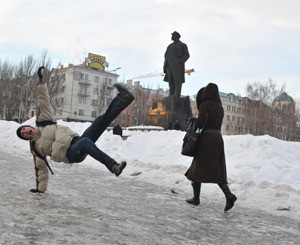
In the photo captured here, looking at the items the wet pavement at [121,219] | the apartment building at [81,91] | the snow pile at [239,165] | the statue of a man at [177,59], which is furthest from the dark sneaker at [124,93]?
the apartment building at [81,91]

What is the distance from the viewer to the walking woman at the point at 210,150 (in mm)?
4824

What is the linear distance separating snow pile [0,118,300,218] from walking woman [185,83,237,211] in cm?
109

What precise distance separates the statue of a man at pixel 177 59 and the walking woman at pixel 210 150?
35.6 feet

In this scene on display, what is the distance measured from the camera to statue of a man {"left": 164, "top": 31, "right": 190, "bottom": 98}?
52.2 ft

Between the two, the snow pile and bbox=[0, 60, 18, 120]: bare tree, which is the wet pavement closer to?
the snow pile

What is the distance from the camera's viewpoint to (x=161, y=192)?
611cm

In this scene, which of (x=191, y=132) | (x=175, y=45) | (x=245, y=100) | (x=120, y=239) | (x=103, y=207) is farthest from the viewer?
(x=245, y=100)

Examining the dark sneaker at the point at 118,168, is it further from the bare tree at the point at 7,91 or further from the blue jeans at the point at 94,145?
the bare tree at the point at 7,91

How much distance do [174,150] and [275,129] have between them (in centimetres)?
3283

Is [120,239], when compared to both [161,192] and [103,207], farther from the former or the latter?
[161,192]

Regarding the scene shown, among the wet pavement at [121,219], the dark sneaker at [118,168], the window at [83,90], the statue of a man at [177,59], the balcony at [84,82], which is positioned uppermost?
the balcony at [84,82]

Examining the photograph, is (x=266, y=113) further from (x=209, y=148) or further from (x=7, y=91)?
(x=209, y=148)

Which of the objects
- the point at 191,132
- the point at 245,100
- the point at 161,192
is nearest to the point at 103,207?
the point at 191,132

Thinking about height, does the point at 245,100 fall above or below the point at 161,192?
above
